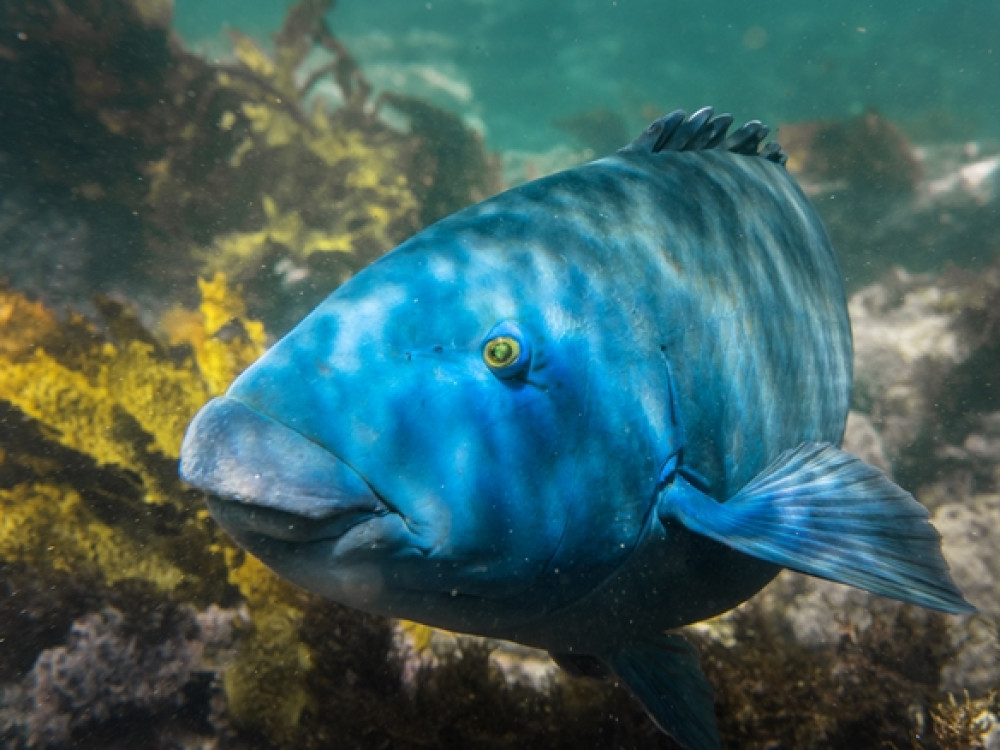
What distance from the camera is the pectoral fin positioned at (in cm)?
129

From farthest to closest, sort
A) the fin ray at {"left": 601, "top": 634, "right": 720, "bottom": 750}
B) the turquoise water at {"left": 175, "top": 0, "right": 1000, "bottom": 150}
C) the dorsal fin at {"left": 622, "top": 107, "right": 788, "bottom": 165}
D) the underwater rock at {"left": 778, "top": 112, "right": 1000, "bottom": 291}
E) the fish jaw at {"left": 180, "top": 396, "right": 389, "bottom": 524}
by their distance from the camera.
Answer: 1. the turquoise water at {"left": 175, "top": 0, "right": 1000, "bottom": 150}
2. the underwater rock at {"left": 778, "top": 112, "right": 1000, "bottom": 291}
3. the dorsal fin at {"left": 622, "top": 107, "right": 788, "bottom": 165}
4. the fin ray at {"left": 601, "top": 634, "right": 720, "bottom": 750}
5. the fish jaw at {"left": 180, "top": 396, "right": 389, "bottom": 524}

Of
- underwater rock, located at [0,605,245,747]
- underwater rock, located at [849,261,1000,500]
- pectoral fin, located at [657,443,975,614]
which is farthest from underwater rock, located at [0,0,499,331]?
underwater rock, located at [849,261,1000,500]

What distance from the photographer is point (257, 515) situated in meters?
1.11

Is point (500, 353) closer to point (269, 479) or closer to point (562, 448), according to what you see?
point (562, 448)

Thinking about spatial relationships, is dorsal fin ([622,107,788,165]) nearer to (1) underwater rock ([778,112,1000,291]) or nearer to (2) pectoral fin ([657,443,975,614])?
(2) pectoral fin ([657,443,975,614])

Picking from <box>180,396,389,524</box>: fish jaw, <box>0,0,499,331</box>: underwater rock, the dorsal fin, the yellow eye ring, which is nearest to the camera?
<box>180,396,389,524</box>: fish jaw

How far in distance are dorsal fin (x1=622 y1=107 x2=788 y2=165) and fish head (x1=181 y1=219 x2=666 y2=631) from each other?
902 millimetres

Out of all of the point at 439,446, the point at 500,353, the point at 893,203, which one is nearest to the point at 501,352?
the point at 500,353

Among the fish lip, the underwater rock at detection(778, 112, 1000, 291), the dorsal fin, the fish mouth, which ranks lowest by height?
the fish lip

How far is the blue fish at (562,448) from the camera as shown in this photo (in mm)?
1154

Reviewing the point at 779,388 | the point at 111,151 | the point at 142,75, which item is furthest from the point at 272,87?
the point at 779,388

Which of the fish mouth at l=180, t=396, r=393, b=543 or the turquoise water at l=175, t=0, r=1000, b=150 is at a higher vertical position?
the turquoise water at l=175, t=0, r=1000, b=150

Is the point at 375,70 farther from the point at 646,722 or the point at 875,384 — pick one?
the point at 646,722

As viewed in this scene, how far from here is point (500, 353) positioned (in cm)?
128
